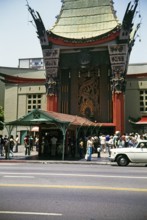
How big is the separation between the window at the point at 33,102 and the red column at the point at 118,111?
1265cm

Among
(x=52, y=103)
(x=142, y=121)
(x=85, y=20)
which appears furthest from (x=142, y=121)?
(x=85, y=20)

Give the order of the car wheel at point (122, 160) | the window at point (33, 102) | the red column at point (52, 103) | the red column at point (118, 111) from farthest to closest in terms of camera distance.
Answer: the window at point (33, 102)
the red column at point (52, 103)
the red column at point (118, 111)
the car wheel at point (122, 160)

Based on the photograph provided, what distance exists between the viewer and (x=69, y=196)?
28.3ft

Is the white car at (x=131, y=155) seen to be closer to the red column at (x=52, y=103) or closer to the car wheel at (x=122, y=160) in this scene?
the car wheel at (x=122, y=160)

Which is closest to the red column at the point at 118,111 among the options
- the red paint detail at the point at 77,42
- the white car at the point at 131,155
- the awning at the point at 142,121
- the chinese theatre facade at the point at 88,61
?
the chinese theatre facade at the point at 88,61

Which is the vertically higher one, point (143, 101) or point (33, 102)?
point (33, 102)

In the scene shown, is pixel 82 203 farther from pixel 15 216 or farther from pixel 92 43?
pixel 92 43

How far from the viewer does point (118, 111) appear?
41.8 metres

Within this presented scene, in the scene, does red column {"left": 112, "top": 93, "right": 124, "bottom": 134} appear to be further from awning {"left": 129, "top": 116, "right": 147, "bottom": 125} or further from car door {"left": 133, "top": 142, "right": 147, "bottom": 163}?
car door {"left": 133, "top": 142, "right": 147, "bottom": 163}

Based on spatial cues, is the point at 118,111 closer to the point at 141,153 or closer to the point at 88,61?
the point at 88,61

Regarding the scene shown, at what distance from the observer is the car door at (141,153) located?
19000 mm

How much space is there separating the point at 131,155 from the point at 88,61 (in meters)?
26.2

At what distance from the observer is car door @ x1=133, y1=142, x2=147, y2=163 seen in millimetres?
19000

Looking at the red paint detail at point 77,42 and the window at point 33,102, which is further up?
the red paint detail at point 77,42
